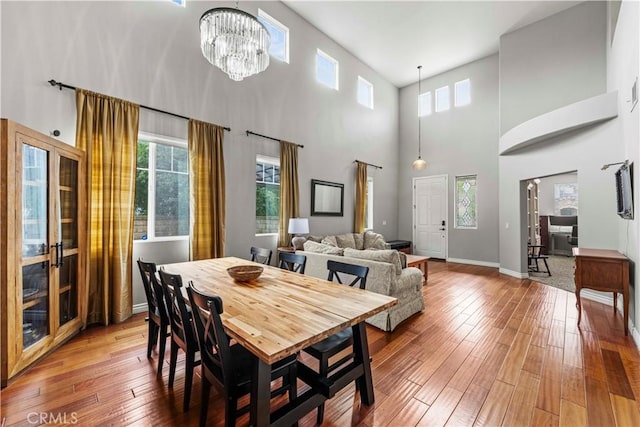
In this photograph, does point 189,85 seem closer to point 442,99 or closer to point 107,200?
point 107,200

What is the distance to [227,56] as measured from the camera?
2.60 meters

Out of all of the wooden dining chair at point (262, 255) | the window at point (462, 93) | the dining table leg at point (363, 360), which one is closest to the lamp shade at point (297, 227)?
the wooden dining chair at point (262, 255)

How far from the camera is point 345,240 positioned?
590 centimetres

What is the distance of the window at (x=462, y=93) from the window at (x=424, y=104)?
2.40 ft

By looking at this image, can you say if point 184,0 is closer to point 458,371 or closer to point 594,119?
point 458,371

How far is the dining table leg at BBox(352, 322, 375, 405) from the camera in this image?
185cm

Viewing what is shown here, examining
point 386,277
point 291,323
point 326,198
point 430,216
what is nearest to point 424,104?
point 430,216

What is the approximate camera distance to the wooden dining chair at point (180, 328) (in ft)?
5.60

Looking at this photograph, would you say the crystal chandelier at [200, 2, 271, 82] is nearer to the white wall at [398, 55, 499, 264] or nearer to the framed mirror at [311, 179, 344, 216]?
the framed mirror at [311, 179, 344, 216]

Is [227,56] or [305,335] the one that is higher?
[227,56]

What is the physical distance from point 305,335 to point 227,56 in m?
2.61

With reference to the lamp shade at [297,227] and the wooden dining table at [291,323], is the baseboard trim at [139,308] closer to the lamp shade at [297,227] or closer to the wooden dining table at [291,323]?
the wooden dining table at [291,323]

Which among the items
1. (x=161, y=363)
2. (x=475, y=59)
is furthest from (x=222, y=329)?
(x=475, y=59)

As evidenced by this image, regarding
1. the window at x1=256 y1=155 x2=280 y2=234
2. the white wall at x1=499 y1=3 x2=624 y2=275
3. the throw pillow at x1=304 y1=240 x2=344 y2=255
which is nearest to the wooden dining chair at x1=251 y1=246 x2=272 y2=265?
the throw pillow at x1=304 y1=240 x2=344 y2=255
